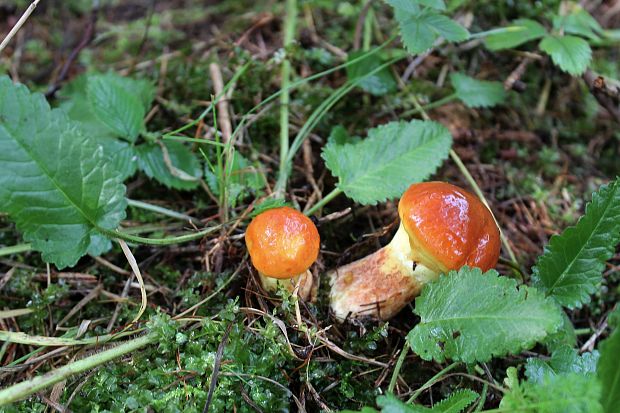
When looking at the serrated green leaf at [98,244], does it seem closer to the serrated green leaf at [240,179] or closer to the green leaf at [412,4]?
the serrated green leaf at [240,179]

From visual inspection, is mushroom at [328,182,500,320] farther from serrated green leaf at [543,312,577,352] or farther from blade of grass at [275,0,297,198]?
blade of grass at [275,0,297,198]

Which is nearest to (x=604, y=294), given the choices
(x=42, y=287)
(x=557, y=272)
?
(x=557, y=272)

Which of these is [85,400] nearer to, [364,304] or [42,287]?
[42,287]

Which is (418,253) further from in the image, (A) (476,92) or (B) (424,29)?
(A) (476,92)

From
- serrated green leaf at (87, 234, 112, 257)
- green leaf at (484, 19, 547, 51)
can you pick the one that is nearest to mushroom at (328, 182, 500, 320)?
serrated green leaf at (87, 234, 112, 257)

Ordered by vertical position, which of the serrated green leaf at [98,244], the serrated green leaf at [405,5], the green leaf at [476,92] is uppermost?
the serrated green leaf at [405,5]

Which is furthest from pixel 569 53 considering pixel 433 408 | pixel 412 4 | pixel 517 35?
pixel 433 408

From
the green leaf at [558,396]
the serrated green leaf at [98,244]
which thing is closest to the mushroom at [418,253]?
the green leaf at [558,396]
